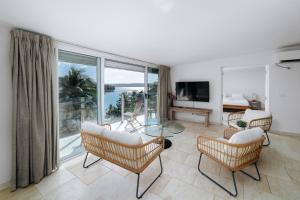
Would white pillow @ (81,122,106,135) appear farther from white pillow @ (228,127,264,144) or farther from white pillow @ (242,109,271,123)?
white pillow @ (242,109,271,123)

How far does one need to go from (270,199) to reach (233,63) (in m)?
3.58

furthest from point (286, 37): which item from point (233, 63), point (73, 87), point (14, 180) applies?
point (14, 180)

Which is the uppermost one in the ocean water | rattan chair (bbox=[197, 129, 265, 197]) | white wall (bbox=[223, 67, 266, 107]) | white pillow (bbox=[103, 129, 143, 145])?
white wall (bbox=[223, 67, 266, 107])

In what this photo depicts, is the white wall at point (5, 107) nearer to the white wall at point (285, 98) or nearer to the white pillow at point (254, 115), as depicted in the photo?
the white pillow at point (254, 115)

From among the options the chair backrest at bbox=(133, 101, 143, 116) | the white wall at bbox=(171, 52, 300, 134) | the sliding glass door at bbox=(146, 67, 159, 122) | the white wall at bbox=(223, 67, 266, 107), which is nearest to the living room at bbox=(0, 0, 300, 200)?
the white wall at bbox=(171, 52, 300, 134)

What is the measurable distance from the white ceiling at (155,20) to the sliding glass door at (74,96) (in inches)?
16.8

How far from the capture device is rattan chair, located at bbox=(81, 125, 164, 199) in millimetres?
1647

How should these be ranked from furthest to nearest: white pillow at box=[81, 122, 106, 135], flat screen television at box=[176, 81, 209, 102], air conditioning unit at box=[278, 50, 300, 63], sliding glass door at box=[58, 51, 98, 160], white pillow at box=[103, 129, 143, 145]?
flat screen television at box=[176, 81, 209, 102]
air conditioning unit at box=[278, 50, 300, 63]
sliding glass door at box=[58, 51, 98, 160]
white pillow at box=[81, 122, 106, 135]
white pillow at box=[103, 129, 143, 145]

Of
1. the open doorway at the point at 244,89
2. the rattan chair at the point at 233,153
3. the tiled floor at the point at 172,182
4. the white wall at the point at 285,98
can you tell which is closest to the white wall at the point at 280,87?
the white wall at the point at 285,98

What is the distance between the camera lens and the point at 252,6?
61.0 inches

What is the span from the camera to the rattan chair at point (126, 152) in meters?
1.65

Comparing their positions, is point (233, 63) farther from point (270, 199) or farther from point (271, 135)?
point (270, 199)

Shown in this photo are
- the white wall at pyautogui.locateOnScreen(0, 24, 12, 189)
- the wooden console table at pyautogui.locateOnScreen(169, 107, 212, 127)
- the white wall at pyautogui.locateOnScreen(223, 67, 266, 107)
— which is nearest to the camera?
the white wall at pyautogui.locateOnScreen(0, 24, 12, 189)

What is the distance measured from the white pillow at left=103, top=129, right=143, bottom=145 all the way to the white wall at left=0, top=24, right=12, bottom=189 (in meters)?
1.33
